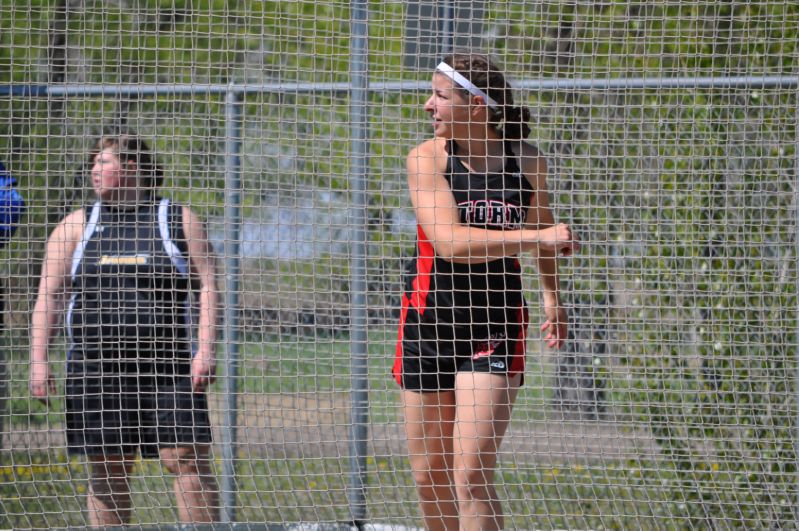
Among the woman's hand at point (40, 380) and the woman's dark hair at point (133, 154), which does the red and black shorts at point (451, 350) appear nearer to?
the woman's dark hair at point (133, 154)

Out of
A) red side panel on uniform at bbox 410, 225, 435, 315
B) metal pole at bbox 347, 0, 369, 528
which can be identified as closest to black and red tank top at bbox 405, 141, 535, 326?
red side panel on uniform at bbox 410, 225, 435, 315

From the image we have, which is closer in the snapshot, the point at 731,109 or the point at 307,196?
the point at 731,109

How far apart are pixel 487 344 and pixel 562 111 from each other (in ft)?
5.49

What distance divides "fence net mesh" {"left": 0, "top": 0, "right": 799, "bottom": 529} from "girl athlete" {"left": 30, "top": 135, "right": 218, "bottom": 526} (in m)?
0.07

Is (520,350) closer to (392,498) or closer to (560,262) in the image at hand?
(560,262)

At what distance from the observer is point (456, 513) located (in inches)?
130

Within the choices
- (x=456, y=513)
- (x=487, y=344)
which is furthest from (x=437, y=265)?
(x=456, y=513)

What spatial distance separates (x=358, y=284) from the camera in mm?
3832

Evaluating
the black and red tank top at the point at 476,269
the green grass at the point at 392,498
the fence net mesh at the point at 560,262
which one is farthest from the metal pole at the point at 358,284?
the black and red tank top at the point at 476,269

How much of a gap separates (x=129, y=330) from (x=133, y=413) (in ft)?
1.13

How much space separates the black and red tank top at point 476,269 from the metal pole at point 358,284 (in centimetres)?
60

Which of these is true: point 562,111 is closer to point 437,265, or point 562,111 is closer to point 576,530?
point 437,265

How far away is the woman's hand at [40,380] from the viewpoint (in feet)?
11.9

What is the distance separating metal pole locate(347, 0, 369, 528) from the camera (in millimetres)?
3756
